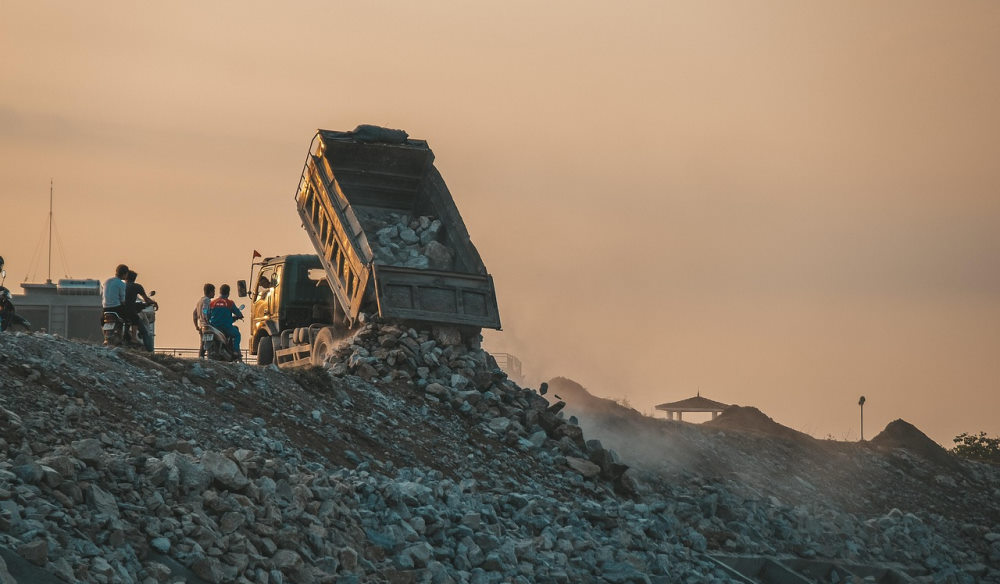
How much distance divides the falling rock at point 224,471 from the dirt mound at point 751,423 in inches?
747

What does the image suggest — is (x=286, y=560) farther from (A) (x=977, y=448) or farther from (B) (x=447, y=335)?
(A) (x=977, y=448)

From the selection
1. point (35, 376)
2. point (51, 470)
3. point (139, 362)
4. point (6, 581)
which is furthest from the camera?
point (139, 362)

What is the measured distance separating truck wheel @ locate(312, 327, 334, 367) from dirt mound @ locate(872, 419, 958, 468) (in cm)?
1323

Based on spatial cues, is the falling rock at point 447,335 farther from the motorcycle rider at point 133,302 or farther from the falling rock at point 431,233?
the motorcycle rider at point 133,302

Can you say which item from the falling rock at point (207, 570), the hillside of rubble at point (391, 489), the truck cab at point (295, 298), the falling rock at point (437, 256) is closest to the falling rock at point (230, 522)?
the hillside of rubble at point (391, 489)

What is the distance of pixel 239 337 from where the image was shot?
69.5 ft

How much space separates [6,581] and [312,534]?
11.2 feet

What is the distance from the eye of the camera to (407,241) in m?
20.8

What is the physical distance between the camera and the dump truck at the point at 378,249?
19672 millimetres

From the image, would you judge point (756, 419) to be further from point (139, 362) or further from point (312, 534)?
point (312, 534)

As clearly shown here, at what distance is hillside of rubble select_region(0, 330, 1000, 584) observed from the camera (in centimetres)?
1030

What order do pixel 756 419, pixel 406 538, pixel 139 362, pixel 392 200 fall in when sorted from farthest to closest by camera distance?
pixel 756 419, pixel 392 200, pixel 139 362, pixel 406 538

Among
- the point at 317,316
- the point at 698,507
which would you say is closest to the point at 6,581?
the point at 698,507

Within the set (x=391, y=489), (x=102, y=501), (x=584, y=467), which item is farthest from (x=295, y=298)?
(x=102, y=501)
